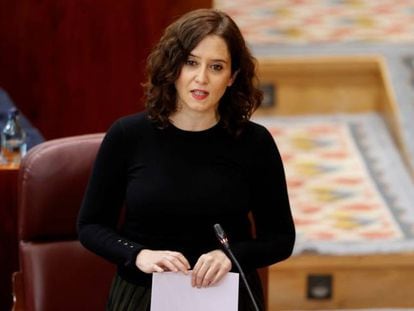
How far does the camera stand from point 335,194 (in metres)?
4.05

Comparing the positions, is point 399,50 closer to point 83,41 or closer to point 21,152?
point 83,41

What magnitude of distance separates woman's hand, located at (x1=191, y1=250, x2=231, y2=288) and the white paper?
0.4 inches

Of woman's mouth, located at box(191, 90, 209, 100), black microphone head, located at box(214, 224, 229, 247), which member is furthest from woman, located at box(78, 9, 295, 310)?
black microphone head, located at box(214, 224, 229, 247)

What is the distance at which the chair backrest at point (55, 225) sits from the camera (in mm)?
2305

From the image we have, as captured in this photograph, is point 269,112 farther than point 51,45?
Yes

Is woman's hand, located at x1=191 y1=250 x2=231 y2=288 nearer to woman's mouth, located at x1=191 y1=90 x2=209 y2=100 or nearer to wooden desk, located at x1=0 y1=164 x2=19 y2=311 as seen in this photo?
woman's mouth, located at x1=191 y1=90 x2=209 y2=100

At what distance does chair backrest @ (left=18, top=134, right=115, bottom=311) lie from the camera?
2305 millimetres

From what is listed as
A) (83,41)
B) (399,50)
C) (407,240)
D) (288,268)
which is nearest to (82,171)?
(83,41)

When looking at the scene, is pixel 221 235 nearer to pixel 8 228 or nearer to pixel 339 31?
pixel 8 228

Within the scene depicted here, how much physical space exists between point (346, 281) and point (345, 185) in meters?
0.63

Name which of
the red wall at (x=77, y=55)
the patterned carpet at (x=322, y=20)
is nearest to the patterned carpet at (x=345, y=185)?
the patterned carpet at (x=322, y=20)

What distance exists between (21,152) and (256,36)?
235cm

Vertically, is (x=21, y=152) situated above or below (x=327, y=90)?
above

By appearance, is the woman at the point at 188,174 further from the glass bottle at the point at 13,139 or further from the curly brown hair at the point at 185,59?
the glass bottle at the point at 13,139
